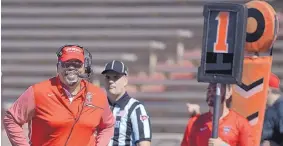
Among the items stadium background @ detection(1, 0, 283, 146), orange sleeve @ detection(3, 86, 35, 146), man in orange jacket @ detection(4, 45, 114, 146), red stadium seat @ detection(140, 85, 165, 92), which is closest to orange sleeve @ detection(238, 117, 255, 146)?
man in orange jacket @ detection(4, 45, 114, 146)

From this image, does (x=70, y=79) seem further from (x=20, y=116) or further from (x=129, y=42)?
(x=129, y=42)

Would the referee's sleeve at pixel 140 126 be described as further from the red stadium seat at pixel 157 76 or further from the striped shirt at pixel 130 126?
the red stadium seat at pixel 157 76

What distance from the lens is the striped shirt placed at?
602 centimetres

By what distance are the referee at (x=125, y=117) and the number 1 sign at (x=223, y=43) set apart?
0.68 meters

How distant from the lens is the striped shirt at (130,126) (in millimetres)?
6016

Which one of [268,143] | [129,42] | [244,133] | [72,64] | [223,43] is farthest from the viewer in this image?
[129,42]

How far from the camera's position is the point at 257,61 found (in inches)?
250

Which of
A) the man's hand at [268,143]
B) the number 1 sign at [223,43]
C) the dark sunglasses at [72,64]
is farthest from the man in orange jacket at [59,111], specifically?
the man's hand at [268,143]

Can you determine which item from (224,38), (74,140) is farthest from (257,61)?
(74,140)

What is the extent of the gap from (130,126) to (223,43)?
0.98m

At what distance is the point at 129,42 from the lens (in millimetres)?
14367

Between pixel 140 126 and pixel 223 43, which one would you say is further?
pixel 140 126

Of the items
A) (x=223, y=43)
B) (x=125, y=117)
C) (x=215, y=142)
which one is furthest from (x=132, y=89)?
(x=223, y=43)

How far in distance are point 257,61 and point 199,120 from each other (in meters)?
0.70
